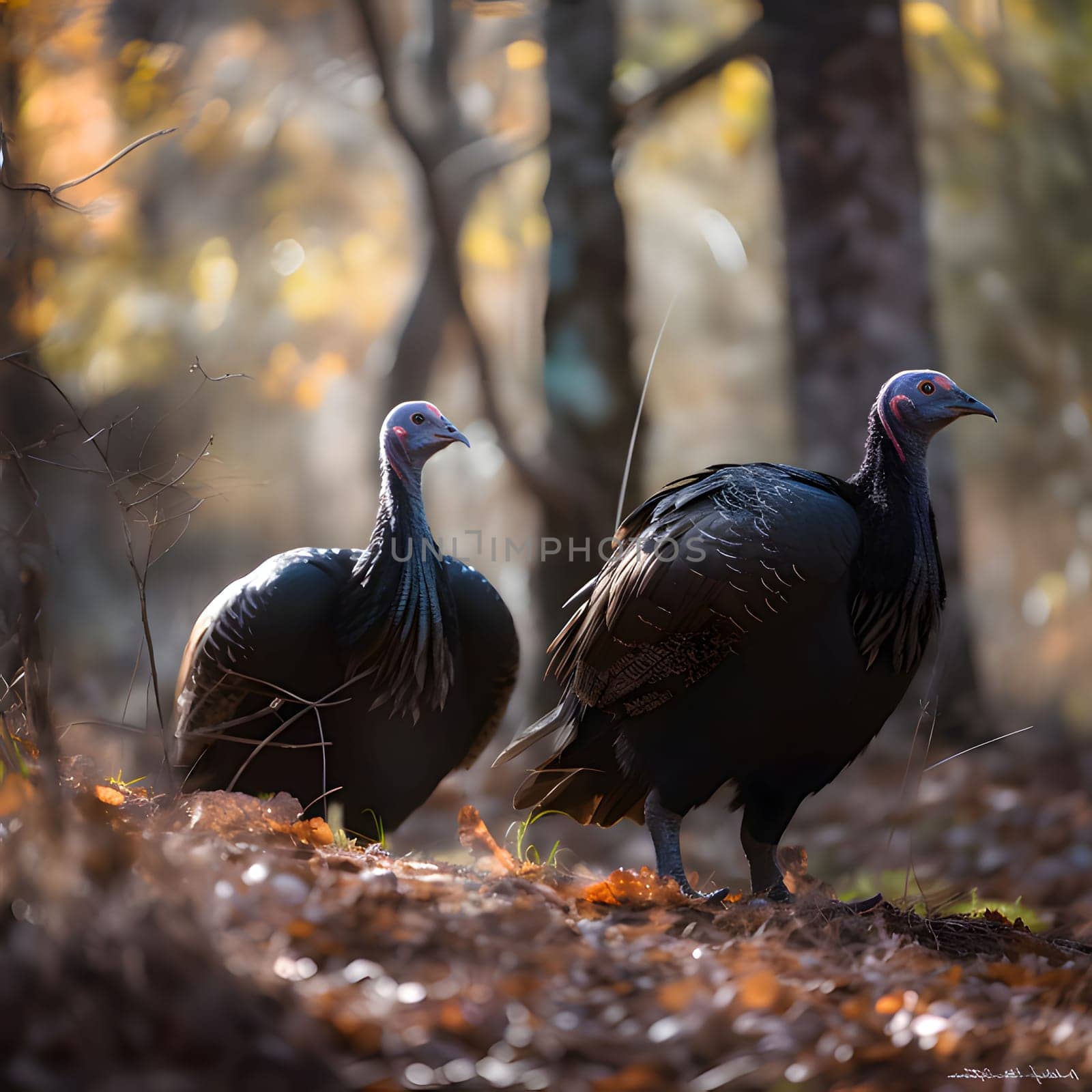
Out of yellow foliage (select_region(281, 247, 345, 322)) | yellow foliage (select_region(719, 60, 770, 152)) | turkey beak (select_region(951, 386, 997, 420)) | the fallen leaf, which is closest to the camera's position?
the fallen leaf

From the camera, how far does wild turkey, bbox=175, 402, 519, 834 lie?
3967 millimetres

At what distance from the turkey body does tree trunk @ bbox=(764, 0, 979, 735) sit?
11.2 feet

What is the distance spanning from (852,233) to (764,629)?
4.45 metres

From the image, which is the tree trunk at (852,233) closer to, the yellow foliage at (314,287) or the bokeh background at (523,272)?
the bokeh background at (523,272)

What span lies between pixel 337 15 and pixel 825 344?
8428 millimetres

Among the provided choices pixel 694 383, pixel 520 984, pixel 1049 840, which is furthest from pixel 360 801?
pixel 694 383

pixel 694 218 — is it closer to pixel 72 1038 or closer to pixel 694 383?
pixel 694 383

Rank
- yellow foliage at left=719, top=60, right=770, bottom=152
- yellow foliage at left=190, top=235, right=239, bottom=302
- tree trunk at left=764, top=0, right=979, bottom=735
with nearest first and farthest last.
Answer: tree trunk at left=764, top=0, right=979, bottom=735 → yellow foliage at left=719, top=60, right=770, bottom=152 → yellow foliage at left=190, top=235, right=239, bottom=302

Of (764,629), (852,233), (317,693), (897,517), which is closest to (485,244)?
(852,233)

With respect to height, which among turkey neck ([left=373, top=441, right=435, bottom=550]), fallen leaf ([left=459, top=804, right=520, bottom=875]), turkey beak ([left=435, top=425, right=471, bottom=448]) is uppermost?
turkey beak ([left=435, top=425, right=471, bottom=448])

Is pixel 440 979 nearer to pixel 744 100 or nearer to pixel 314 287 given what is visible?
pixel 744 100

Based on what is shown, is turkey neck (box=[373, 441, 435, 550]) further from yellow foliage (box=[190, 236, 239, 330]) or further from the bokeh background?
yellow foliage (box=[190, 236, 239, 330])

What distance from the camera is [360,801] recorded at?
416 cm

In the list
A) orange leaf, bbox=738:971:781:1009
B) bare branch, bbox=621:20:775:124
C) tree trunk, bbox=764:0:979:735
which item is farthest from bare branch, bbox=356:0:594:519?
orange leaf, bbox=738:971:781:1009
